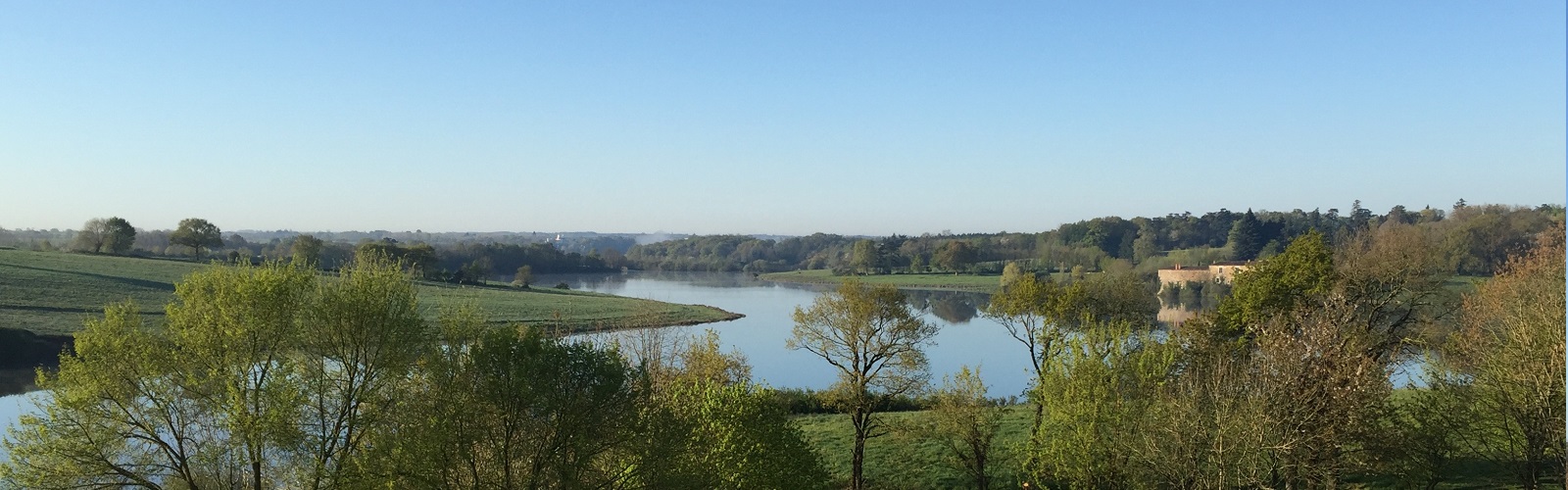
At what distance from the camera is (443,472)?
10.4 metres

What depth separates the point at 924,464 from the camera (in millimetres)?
21547

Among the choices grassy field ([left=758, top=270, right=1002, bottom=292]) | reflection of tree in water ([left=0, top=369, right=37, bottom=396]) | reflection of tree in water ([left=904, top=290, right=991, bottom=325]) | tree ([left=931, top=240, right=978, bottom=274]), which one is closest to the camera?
reflection of tree in water ([left=0, top=369, right=37, bottom=396])

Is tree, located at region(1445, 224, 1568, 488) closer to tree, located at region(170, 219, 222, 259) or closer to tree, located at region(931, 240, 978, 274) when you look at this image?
tree, located at region(170, 219, 222, 259)

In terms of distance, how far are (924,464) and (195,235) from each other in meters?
72.3

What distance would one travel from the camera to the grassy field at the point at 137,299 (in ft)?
127

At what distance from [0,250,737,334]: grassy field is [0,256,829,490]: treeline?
19.7 metres

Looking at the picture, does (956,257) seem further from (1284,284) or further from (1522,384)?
(1522,384)

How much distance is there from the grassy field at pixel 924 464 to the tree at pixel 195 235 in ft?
220

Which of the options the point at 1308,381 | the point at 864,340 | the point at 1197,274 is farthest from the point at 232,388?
the point at 1197,274

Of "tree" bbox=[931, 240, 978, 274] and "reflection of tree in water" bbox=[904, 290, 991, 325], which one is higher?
"tree" bbox=[931, 240, 978, 274]

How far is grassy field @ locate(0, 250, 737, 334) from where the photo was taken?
38812mm

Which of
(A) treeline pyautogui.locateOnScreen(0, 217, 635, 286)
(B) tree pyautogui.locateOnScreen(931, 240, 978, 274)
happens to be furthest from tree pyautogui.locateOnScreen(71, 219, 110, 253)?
(B) tree pyautogui.locateOnScreen(931, 240, 978, 274)

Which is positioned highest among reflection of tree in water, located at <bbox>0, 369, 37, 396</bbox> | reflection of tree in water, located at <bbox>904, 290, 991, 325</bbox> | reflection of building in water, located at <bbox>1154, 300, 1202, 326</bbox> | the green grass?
reflection of building in water, located at <bbox>1154, 300, 1202, 326</bbox>

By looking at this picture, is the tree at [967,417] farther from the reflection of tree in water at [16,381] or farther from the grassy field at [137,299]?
the reflection of tree in water at [16,381]
